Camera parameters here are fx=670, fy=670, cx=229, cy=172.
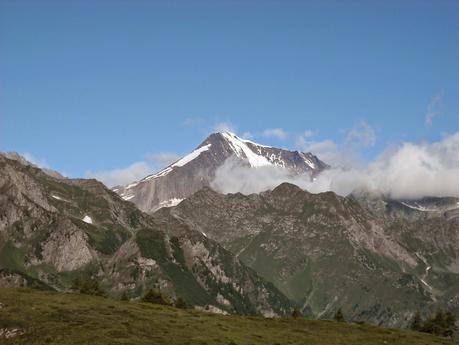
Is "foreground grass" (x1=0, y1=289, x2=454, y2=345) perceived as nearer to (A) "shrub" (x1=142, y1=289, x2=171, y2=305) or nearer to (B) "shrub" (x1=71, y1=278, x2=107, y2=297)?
(B) "shrub" (x1=71, y1=278, x2=107, y2=297)

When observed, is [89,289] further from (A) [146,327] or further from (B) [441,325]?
(B) [441,325]

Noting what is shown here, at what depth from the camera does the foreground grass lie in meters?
87.4

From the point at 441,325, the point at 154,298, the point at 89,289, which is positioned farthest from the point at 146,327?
the point at 441,325

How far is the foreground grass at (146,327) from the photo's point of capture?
8744 cm

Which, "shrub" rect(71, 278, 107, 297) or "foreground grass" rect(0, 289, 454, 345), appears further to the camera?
"shrub" rect(71, 278, 107, 297)

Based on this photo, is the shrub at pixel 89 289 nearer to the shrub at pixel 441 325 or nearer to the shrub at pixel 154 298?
the shrub at pixel 154 298

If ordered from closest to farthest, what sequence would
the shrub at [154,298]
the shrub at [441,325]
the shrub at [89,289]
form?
the shrub at [89,289], the shrub at [154,298], the shrub at [441,325]

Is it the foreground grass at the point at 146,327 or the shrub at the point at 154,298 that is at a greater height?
the shrub at the point at 154,298

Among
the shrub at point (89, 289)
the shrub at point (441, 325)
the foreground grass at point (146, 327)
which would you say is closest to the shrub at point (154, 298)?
the shrub at point (89, 289)

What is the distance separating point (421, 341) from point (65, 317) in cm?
5938

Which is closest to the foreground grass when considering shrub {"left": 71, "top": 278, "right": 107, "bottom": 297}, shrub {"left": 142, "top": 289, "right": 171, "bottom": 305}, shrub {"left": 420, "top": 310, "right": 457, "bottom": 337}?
shrub {"left": 71, "top": 278, "right": 107, "bottom": 297}

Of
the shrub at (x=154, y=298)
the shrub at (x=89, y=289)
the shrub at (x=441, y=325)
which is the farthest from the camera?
the shrub at (x=441, y=325)

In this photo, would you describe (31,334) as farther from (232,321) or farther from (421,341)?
(421,341)

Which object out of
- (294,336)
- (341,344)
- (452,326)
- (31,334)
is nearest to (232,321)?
(294,336)
